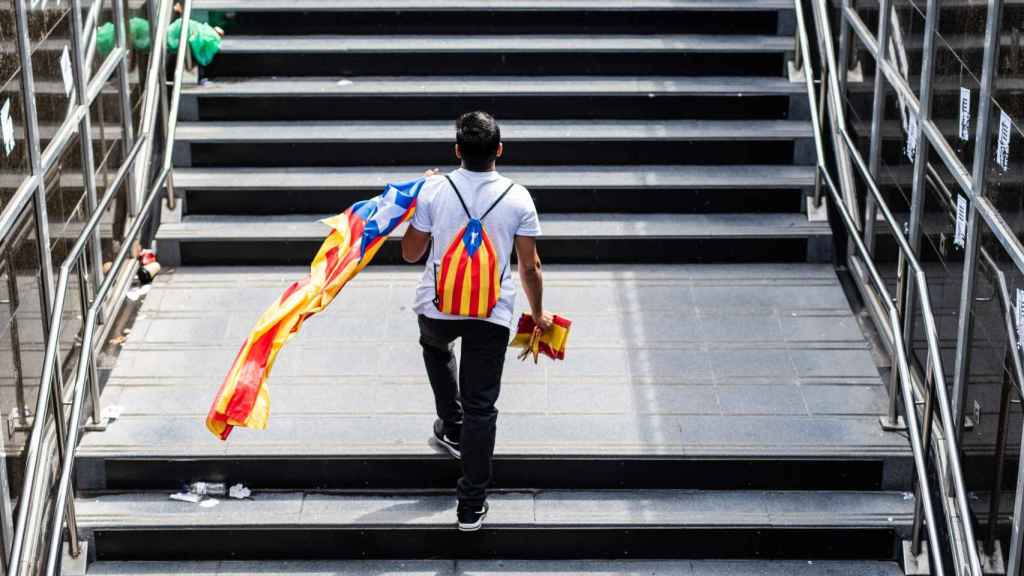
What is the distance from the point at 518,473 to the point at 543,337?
661 mm

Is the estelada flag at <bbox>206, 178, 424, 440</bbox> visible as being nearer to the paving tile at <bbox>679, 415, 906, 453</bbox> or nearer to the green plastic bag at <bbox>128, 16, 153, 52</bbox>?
the paving tile at <bbox>679, 415, 906, 453</bbox>

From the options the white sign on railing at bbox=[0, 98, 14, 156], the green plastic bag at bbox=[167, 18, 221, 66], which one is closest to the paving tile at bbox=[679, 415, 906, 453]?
the white sign on railing at bbox=[0, 98, 14, 156]

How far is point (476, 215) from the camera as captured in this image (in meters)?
6.27

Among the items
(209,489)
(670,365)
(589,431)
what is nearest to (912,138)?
(670,365)

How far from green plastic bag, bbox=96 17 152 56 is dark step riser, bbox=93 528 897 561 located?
2.40 metres

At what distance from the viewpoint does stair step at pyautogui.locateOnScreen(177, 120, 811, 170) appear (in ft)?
29.3

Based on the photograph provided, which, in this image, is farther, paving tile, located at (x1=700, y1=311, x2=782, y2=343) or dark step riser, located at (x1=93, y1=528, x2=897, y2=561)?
paving tile, located at (x1=700, y1=311, x2=782, y2=343)

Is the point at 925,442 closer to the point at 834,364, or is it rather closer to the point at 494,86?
the point at 834,364

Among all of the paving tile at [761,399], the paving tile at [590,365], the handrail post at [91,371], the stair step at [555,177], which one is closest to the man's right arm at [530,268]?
the paving tile at [590,365]

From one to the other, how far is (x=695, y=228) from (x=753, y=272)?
372mm

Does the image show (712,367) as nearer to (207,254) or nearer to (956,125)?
(956,125)

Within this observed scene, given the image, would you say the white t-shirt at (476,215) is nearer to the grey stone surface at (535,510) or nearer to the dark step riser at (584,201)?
the grey stone surface at (535,510)

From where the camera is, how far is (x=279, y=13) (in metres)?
9.52

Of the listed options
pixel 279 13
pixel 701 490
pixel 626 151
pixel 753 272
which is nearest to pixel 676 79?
pixel 626 151
